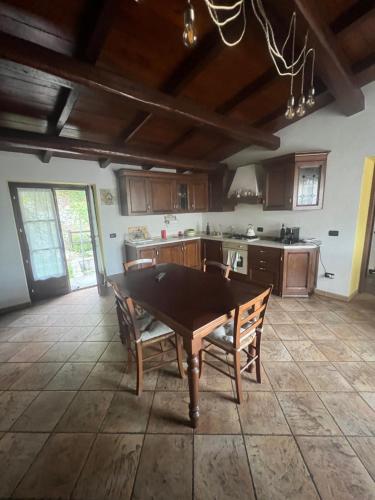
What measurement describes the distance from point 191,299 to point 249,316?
0.48 meters

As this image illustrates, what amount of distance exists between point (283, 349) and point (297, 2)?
3.02 meters

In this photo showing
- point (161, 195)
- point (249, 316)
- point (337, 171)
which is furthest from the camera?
point (161, 195)

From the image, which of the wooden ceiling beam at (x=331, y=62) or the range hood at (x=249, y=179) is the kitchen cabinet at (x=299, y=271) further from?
the wooden ceiling beam at (x=331, y=62)

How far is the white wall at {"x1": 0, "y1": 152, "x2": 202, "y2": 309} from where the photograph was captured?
3.22 m

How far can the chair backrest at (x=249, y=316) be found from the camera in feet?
4.81

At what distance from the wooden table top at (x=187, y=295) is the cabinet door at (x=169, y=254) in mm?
1627

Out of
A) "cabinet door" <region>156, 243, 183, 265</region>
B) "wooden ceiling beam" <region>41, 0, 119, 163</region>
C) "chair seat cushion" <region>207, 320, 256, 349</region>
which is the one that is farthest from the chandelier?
"cabinet door" <region>156, 243, 183, 265</region>

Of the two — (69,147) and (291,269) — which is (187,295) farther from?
(69,147)

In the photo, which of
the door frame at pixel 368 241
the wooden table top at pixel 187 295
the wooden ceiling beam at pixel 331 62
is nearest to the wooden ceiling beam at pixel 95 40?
the wooden ceiling beam at pixel 331 62

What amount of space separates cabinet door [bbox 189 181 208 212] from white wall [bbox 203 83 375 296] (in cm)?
164

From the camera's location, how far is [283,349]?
2.32m

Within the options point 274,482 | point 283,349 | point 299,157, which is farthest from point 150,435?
point 299,157

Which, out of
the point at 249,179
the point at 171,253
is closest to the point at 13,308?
the point at 171,253

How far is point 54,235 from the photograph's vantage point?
3.91 meters
